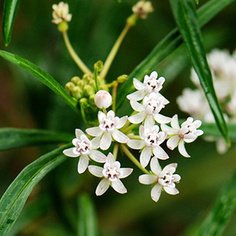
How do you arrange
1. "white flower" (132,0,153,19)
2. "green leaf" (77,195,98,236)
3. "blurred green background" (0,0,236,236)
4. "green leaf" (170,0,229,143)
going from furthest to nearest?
"blurred green background" (0,0,236,236), "green leaf" (77,195,98,236), "white flower" (132,0,153,19), "green leaf" (170,0,229,143)

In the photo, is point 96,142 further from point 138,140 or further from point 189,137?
point 189,137

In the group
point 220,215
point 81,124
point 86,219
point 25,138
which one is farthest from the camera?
point 81,124

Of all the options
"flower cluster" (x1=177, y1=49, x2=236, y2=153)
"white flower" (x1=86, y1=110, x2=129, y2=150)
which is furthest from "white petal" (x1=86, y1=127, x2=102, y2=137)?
"flower cluster" (x1=177, y1=49, x2=236, y2=153)

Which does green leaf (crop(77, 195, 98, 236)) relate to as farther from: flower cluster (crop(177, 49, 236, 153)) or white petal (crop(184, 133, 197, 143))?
white petal (crop(184, 133, 197, 143))

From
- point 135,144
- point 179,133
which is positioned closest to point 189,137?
point 179,133

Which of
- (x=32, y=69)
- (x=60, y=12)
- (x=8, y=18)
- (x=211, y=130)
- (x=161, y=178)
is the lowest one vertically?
(x=161, y=178)

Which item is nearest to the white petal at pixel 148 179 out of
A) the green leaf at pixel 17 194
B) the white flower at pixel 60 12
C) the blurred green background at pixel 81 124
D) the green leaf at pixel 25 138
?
the green leaf at pixel 17 194

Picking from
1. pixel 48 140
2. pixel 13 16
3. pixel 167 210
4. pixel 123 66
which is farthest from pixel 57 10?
pixel 167 210
